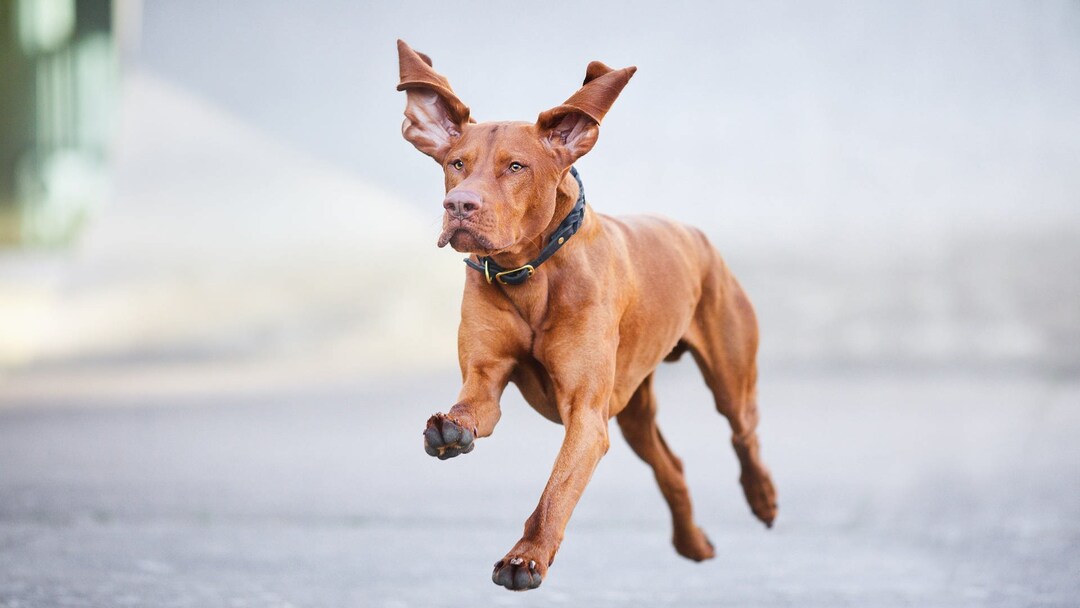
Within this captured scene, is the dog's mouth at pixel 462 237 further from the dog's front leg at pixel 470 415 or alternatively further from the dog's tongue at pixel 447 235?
the dog's front leg at pixel 470 415

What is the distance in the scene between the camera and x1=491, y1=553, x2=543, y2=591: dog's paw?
428 cm

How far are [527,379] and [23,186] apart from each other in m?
11.3

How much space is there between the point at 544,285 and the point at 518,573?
3.49 feet

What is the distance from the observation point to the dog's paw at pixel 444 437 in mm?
4383

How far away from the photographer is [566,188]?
191 inches

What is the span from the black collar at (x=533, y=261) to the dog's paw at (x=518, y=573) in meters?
1.00

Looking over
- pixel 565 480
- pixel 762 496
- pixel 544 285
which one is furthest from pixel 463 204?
pixel 762 496

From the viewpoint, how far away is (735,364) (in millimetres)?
6297

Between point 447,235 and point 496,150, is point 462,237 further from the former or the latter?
point 496,150

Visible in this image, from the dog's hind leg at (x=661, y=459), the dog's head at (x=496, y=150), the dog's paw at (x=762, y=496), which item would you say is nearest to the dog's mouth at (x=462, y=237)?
the dog's head at (x=496, y=150)

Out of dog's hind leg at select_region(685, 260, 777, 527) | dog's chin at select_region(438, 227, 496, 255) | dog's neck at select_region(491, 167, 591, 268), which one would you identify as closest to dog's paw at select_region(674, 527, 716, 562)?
dog's hind leg at select_region(685, 260, 777, 527)

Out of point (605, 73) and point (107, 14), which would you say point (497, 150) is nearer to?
point (605, 73)

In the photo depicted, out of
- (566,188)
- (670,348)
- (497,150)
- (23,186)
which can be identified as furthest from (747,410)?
(23,186)

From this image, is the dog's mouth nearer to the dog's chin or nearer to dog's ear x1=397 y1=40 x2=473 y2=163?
the dog's chin
